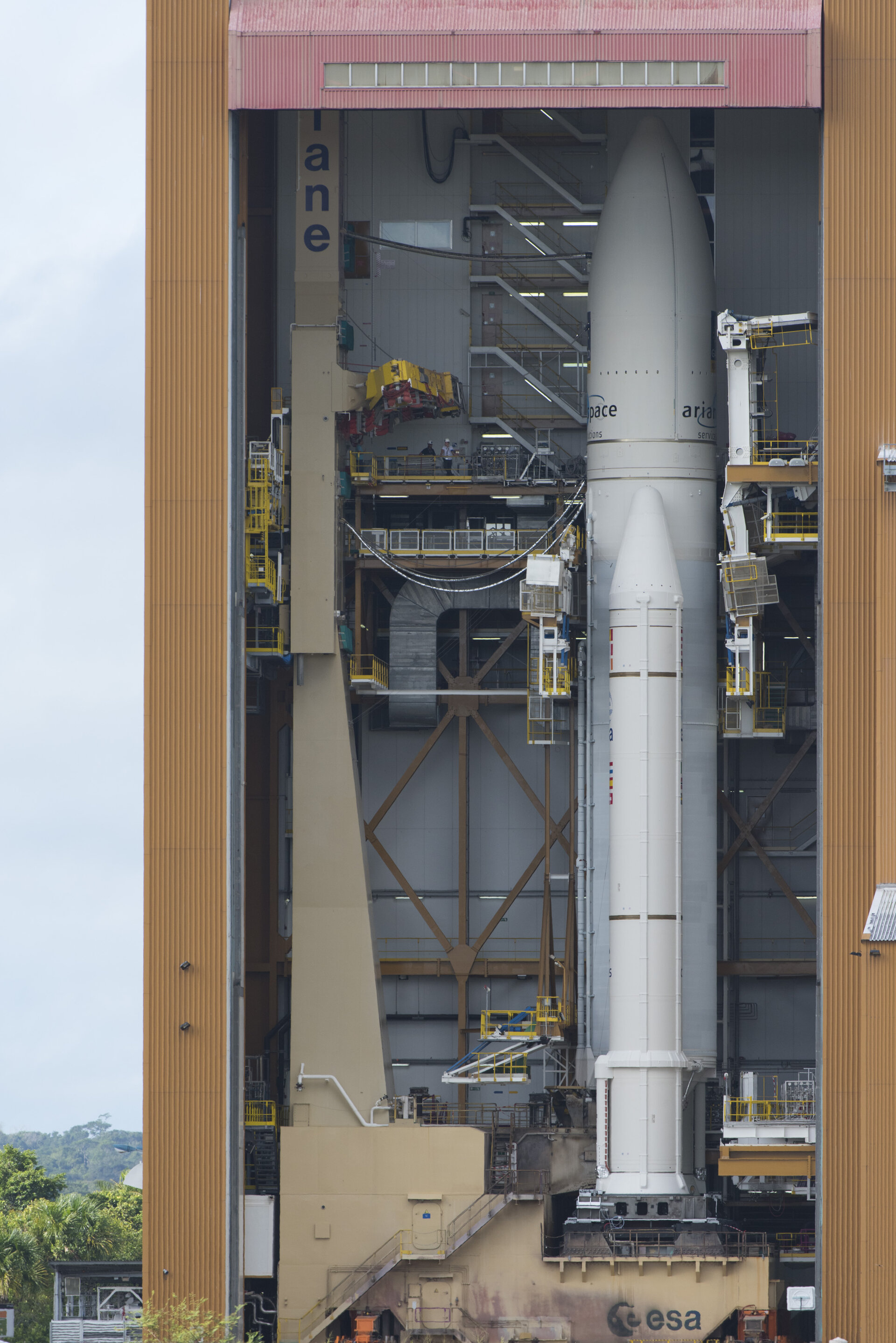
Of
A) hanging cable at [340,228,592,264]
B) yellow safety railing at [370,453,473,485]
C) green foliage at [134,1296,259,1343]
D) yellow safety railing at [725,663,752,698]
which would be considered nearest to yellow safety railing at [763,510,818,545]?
yellow safety railing at [725,663,752,698]

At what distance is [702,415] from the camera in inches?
1892

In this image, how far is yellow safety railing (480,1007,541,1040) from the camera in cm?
4816

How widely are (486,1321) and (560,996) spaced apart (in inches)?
330

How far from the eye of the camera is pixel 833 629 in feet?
143

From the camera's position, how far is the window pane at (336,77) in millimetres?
44938

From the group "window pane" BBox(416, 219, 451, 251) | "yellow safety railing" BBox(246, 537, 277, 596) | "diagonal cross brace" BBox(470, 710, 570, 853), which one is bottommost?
"diagonal cross brace" BBox(470, 710, 570, 853)

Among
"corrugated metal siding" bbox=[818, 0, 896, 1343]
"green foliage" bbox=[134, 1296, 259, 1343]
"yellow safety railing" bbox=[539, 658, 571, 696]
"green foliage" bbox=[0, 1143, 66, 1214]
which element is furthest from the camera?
"green foliage" bbox=[0, 1143, 66, 1214]

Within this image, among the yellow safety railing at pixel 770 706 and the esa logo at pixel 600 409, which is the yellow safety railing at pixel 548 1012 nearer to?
the yellow safety railing at pixel 770 706

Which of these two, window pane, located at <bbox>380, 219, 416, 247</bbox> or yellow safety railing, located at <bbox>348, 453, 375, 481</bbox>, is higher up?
window pane, located at <bbox>380, 219, 416, 247</bbox>

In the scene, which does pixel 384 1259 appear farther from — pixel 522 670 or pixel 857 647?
pixel 857 647

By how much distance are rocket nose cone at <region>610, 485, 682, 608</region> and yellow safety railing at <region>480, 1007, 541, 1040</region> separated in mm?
10151

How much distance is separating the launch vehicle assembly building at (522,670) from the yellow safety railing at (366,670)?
0.47 feet

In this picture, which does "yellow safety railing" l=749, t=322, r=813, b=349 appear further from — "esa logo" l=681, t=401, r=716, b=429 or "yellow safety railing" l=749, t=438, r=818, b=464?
"yellow safety railing" l=749, t=438, r=818, b=464

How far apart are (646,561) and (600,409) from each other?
13.5 ft
